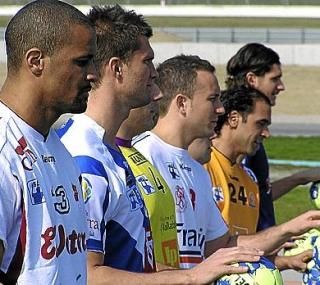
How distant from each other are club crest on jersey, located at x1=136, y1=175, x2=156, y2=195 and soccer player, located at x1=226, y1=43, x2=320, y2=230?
2.52 meters

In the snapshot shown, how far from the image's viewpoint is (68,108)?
12.8 ft

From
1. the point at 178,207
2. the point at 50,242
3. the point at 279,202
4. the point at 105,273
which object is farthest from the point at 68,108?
the point at 279,202

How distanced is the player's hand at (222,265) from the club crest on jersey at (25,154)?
3.41 ft

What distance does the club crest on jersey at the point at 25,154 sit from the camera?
12.3 feet

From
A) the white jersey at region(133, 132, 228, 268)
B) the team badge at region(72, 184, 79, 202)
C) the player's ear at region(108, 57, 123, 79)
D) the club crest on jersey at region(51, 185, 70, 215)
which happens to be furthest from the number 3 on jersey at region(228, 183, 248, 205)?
the club crest on jersey at region(51, 185, 70, 215)

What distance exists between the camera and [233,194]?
7.13 meters

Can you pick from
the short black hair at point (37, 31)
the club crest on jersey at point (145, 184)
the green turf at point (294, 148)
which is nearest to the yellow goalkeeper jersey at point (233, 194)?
the club crest on jersey at point (145, 184)

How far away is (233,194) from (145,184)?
196 centimetres

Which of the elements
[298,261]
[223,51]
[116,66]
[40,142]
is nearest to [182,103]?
[298,261]

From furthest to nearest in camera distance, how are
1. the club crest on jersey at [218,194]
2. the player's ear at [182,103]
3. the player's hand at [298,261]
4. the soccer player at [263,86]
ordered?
the soccer player at [263,86] → the club crest on jersey at [218,194] → the player's hand at [298,261] → the player's ear at [182,103]

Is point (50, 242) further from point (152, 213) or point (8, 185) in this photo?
point (152, 213)

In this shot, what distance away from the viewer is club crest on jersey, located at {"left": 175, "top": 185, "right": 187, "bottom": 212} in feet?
18.9

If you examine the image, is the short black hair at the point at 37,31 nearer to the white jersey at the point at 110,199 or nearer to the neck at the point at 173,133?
the white jersey at the point at 110,199

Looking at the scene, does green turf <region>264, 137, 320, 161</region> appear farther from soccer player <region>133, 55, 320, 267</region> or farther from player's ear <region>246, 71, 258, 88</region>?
soccer player <region>133, 55, 320, 267</region>
